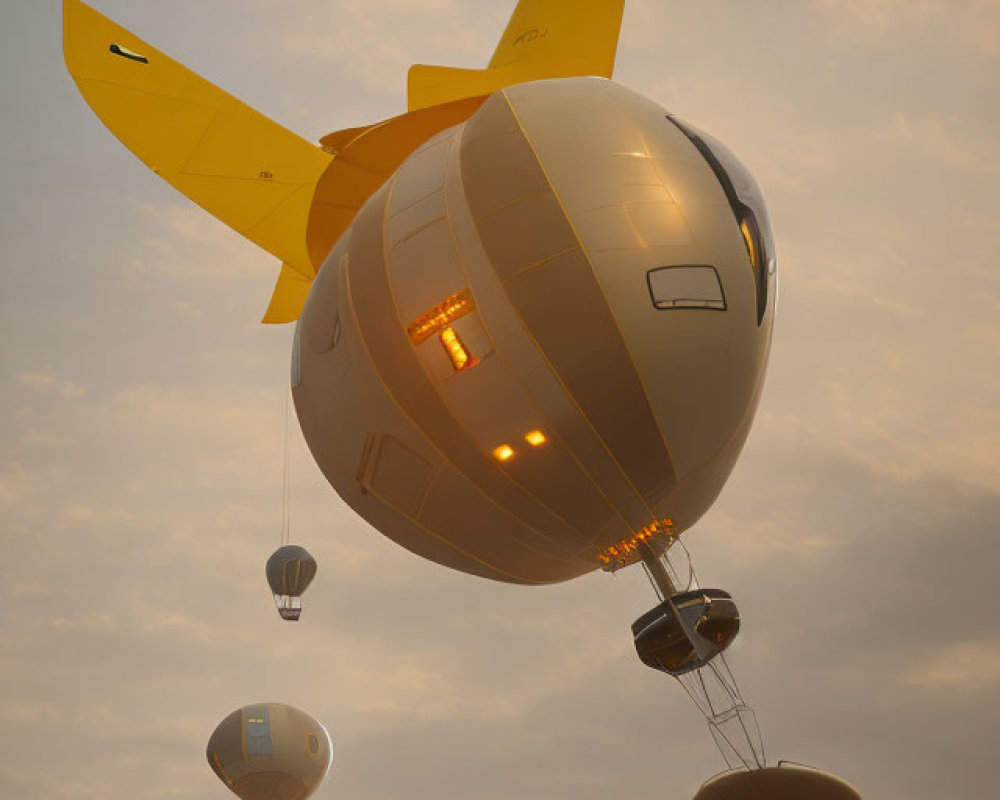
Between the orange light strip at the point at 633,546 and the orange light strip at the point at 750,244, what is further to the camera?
the orange light strip at the point at 633,546

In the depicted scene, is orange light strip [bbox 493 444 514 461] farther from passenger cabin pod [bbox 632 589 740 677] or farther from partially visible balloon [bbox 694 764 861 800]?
partially visible balloon [bbox 694 764 861 800]

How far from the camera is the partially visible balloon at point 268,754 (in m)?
16.5

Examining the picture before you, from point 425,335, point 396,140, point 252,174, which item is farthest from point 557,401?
point 252,174

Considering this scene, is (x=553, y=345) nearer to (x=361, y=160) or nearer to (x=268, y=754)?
(x=361, y=160)

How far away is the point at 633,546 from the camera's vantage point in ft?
34.1

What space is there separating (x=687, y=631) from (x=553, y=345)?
233cm

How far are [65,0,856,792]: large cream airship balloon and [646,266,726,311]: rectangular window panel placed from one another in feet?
0.05

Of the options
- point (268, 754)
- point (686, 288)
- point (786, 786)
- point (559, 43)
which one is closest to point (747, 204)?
point (686, 288)

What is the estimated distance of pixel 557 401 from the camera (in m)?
9.55

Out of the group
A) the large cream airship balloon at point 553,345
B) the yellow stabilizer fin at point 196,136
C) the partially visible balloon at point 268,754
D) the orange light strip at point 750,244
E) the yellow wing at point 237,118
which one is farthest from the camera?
the partially visible balloon at point 268,754

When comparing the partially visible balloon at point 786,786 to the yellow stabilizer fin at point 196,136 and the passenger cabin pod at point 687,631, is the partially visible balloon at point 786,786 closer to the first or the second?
the passenger cabin pod at point 687,631

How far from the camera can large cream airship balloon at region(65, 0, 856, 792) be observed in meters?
9.53

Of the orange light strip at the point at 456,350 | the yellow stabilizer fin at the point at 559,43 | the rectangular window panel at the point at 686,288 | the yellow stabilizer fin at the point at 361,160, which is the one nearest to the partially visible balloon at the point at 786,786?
the rectangular window panel at the point at 686,288

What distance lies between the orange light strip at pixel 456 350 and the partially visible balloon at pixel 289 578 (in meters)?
8.33
